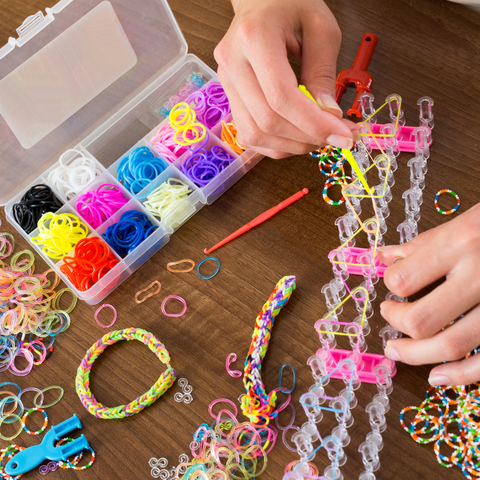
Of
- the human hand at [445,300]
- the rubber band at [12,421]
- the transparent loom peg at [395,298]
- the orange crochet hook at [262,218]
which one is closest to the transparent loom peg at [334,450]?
the human hand at [445,300]

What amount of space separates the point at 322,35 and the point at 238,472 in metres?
1.15

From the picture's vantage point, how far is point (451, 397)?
1304 mm

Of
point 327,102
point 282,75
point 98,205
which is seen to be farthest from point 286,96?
point 98,205

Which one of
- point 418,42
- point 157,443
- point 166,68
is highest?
point 166,68

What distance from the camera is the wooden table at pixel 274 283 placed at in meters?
1.38

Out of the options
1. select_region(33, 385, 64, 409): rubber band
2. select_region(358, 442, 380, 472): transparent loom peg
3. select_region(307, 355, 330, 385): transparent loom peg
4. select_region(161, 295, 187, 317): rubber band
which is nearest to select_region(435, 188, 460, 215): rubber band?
select_region(307, 355, 330, 385): transparent loom peg

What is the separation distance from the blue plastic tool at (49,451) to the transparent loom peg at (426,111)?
1338mm

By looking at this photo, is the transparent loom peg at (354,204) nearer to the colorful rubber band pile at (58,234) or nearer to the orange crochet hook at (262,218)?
the orange crochet hook at (262,218)

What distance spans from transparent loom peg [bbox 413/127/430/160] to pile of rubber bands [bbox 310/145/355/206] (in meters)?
0.22

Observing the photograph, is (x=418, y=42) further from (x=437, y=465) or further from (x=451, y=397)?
(x=437, y=465)

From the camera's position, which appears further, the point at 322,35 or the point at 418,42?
the point at 418,42

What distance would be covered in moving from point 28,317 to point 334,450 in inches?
38.9

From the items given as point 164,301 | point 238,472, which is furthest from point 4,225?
point 238,472

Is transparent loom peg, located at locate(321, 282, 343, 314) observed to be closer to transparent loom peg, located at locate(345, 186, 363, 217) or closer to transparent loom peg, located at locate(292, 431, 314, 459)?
transparent loom peg, located at locate(345, 186, 363, 217)
